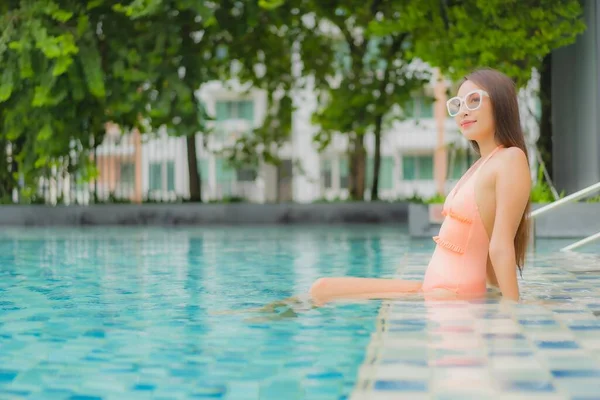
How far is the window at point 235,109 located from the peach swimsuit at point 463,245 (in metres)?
44.3

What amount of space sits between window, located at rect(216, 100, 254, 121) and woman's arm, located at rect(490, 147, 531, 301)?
44637 mm

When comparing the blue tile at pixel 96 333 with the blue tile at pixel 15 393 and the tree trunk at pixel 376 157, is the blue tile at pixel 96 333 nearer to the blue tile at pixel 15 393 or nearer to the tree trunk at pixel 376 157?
the blue tile at pixel 15 393

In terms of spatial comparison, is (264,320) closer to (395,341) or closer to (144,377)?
(395,341)

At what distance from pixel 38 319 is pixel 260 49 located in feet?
61.2

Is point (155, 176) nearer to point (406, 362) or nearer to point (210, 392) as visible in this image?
point (406, 362)

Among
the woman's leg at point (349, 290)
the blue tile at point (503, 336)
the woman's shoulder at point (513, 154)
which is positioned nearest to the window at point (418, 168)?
the woman's leg at point (349, 290)

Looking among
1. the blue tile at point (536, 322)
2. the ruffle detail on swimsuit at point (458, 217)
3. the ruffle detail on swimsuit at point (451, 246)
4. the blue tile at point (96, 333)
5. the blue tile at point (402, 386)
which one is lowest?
the blue tile at point (96, 333)

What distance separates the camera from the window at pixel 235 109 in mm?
50844

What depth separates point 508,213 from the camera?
5766 millimetres

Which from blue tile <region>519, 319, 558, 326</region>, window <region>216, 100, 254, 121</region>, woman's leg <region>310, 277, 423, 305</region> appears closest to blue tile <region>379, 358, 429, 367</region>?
blue tile <region>519, 319, 558, 326</region>

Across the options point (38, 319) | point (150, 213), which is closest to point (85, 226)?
point (150, 213)

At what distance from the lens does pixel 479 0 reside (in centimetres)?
1633

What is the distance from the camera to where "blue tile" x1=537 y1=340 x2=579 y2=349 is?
4.94m

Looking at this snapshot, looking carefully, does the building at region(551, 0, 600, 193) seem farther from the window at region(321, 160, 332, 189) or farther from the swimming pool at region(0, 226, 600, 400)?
the window at region(321, 160, 332, 189)
